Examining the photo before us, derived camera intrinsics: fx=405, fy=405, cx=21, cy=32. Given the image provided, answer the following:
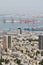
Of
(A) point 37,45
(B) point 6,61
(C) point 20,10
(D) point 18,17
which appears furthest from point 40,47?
(C) point 20,10

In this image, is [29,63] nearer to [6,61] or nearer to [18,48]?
[6,61]

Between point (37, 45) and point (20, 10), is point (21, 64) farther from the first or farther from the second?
point (20, 10)

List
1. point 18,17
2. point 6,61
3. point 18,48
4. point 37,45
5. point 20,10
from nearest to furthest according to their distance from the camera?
point 6,61
point 18,48
point 37,45
point 18,17
point 20,10

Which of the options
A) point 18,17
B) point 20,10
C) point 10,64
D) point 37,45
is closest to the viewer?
point 10,64

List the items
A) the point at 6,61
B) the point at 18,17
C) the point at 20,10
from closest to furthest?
the point at 6,61 < the point at 18,17 < the point at 20,10

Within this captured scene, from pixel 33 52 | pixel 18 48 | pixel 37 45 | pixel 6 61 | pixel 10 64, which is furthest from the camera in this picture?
pixel 37 45

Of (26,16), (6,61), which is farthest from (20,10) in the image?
(6,61)

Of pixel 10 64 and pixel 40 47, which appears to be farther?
pixel 40 47

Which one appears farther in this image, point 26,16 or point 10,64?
point 26,16

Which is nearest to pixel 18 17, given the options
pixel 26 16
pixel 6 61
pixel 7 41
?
pixel 26 16
